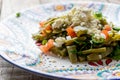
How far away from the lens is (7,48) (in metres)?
1.46

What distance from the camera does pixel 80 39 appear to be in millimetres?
1484

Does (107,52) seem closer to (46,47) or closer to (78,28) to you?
(78,28)

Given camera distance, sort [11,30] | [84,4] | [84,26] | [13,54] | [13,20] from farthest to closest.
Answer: [84,4]
[13,20]
[11,30]
[84,26]
[13,54]

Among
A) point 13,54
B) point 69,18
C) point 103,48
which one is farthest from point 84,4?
point 13,54

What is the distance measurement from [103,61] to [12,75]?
40cm

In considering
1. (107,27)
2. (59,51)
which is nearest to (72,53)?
(59,51)

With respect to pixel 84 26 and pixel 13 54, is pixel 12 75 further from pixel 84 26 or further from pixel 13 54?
pixel 84 26

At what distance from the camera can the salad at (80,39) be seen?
146 centimetres

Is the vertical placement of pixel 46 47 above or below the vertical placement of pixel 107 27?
below

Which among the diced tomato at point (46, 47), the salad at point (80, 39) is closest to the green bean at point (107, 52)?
the salad at point (80, 39)

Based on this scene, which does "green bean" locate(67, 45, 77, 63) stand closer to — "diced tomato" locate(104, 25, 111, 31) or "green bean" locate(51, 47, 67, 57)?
"green bean" locate(51, 47, 67, 57)

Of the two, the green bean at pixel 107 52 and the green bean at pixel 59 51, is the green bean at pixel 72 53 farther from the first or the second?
the green bean at pixel 107 52

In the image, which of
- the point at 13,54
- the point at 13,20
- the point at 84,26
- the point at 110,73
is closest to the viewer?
the point at 110,73

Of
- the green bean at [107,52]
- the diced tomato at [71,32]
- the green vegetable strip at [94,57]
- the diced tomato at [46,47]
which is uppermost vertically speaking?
the diced tomato at [71,32]
